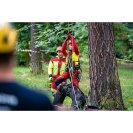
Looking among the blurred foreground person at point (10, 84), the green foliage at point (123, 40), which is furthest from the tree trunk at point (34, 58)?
the blurred foreground person at point (10, 84)

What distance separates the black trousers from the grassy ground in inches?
1.8

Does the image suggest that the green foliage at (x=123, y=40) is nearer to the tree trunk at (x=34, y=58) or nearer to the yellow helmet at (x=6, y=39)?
the tree trunk at (x=34, y=58)

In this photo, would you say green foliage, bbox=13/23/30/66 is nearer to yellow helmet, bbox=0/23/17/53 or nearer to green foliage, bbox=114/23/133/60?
green foliage, bbox=114/23/133/60

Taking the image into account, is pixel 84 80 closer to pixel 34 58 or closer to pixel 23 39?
pixel 34 58

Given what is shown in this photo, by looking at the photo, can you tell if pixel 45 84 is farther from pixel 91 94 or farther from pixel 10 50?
pixel 10 50

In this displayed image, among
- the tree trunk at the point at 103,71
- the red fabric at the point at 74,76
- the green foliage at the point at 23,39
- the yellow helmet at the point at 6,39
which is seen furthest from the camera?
the tree trunk at the point at 103,71

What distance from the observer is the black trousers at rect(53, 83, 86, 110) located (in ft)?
14.0

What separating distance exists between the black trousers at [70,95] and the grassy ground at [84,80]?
5cm

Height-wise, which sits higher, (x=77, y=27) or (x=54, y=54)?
(x=77, y=27)

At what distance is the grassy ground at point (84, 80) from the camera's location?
13.5ft

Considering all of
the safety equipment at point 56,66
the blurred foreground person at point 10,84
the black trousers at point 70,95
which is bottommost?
the black trousers at point 70,95

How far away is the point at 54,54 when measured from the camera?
4.17 m

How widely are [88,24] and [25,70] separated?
2.61 feet
